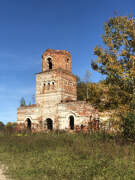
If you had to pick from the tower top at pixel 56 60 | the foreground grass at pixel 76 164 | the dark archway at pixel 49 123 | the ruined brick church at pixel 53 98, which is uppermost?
the tower top at pixel 56 60

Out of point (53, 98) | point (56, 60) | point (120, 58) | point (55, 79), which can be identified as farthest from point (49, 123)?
point (120, 58)

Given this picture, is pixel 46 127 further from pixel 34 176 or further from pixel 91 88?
pixel 34 176

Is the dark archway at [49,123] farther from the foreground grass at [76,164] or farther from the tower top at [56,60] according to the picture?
the foreground grass at [76,164]

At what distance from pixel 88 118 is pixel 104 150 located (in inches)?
519

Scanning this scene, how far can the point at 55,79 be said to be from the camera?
24.8 metres

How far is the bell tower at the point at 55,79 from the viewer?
2456cm

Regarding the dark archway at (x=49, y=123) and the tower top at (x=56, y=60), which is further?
the tower top at (x=56, y=60)

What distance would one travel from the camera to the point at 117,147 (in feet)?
27.0

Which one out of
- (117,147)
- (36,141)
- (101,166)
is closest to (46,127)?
(36,141)

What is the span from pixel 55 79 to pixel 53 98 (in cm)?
234

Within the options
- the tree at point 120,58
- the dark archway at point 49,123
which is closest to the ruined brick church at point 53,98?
the dark archway at point 49,123

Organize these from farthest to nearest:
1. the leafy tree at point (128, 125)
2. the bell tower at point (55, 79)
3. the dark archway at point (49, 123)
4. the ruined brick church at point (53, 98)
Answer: the dark archway at point (49, 123), the bell tower at point (55, 79), the ruined brick church at point (53, 98), the leafy tree at point (128, 125)

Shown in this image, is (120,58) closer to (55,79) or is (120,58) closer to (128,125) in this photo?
(128,125)

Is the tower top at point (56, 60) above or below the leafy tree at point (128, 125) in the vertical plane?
above
